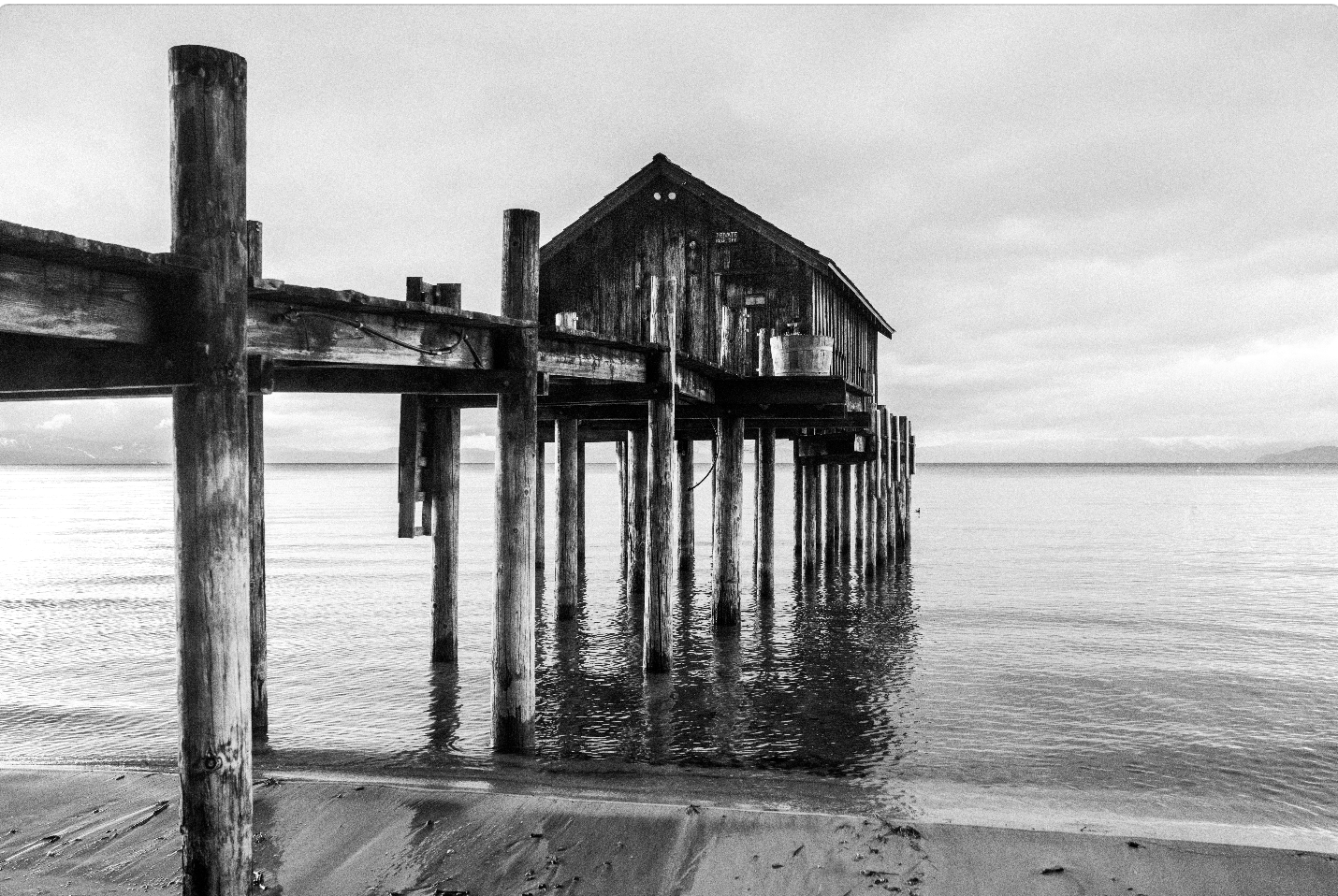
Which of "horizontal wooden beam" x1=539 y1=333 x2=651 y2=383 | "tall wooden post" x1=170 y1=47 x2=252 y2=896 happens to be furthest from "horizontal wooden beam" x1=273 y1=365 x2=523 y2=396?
"tall wooden post" x1=170 y1=47 x2=252 y2=896

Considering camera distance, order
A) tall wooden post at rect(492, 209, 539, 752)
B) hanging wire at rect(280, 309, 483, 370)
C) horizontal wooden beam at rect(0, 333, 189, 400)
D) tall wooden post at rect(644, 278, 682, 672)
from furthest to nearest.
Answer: tall wooden post at rect(644, 278, 682, 672)
tall wooden post at rect(492, 209, 539, 752)
hanging wire at rect(280, 309, 483, 370)
horizontal wooden beam at rect(0, 333, 189, 400)

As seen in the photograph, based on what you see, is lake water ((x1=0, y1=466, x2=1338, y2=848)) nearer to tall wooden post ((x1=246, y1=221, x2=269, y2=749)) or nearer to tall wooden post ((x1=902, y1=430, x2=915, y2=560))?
tall wooden post ((x1=246, y1=221, x2=269, y2=749))

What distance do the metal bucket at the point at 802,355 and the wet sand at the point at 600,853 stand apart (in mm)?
7981

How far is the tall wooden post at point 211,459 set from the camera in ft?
15.5

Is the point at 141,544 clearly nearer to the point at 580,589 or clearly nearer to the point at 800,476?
the point at 580,589

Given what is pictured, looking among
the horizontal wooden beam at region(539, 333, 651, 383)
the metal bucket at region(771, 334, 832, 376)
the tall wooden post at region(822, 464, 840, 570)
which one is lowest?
the tall wooden post at region(822, 464, 840, 570)

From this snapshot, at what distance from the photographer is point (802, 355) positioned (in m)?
13.7

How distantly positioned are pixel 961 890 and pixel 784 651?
8.65m

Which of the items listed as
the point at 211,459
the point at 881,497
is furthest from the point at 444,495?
the point at 881,497

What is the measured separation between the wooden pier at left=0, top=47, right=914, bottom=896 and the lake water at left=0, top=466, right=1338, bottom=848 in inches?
47.6

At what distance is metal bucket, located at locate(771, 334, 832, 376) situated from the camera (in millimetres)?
13695

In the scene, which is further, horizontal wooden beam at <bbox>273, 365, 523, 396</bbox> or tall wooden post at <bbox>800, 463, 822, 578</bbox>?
tall wooden post at <bbox>800, 463, 822, 578</bbox>

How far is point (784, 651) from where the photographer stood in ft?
46.9

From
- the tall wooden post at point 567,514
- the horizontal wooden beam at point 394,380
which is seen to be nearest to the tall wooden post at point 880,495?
the tall wooden post at point 567,514
